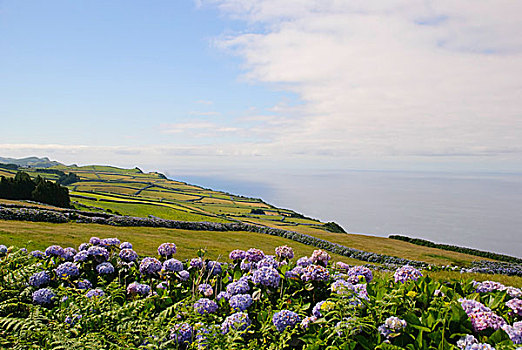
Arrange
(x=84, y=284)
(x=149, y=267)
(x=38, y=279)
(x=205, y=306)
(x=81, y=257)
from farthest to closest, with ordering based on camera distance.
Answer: (x=81, y=257) < (x=149, y=267) < (x=84, y=284) < (x=38, y=279) < (x=205, y=306)

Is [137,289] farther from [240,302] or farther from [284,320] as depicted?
[284,320]

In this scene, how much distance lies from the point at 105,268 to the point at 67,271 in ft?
1.44

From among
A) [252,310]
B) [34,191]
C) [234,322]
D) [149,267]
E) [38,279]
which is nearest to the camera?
[234,322]

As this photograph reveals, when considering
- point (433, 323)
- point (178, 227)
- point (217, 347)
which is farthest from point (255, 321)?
point (178, 227)

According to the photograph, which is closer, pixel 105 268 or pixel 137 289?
pixel 137 289

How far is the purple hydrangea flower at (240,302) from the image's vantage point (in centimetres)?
325

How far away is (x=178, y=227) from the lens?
22.3 meters

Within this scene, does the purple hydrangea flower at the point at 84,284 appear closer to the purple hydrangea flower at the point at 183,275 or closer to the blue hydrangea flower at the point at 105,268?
the blue hydrangea flower at the point at 105,268

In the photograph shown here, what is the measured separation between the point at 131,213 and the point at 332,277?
45.3m

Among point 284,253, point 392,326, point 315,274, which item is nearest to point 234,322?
point 315,274

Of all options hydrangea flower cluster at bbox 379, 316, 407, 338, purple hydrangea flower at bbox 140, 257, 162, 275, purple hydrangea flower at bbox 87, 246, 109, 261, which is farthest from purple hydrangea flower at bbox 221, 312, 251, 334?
purple hydrangea flower at bbox 87, 246, 109, 261

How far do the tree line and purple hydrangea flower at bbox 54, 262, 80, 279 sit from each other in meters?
38.5

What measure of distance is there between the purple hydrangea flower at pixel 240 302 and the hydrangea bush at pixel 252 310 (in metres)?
0.01

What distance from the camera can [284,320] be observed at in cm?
289
